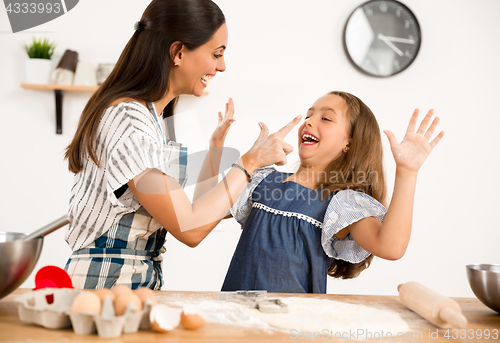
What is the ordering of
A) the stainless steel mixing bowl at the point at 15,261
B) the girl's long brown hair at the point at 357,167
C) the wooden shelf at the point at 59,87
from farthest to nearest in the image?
1. the wooden shelf at the point at 59,87
2. the girl's long brown hair at the point at 357,167
3. the stainless steel mixing bowl at the point at 15,261

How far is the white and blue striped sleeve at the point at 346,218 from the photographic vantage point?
3.50 ft

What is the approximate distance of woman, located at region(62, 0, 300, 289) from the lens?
86 centimetres

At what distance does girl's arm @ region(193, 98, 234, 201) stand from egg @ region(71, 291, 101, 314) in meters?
0.71

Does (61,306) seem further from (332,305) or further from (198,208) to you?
(332,305)

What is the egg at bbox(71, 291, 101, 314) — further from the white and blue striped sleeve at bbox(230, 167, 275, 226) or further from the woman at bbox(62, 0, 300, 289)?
the white and blue striped sleeve at bbox(230, 167, 275, 226)

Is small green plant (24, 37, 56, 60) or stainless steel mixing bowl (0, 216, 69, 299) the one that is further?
small green plant (24, 37, 56, 60)

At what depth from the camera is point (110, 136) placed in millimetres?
877

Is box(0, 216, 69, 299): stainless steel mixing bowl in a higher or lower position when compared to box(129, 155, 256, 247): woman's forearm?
lower

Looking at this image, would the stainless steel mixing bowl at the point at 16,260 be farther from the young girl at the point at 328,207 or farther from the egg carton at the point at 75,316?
the young girl at the point at 328,207

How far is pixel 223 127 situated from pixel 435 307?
801mm

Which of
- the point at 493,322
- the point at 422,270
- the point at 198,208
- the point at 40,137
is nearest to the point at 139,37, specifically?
the point at 198,208
